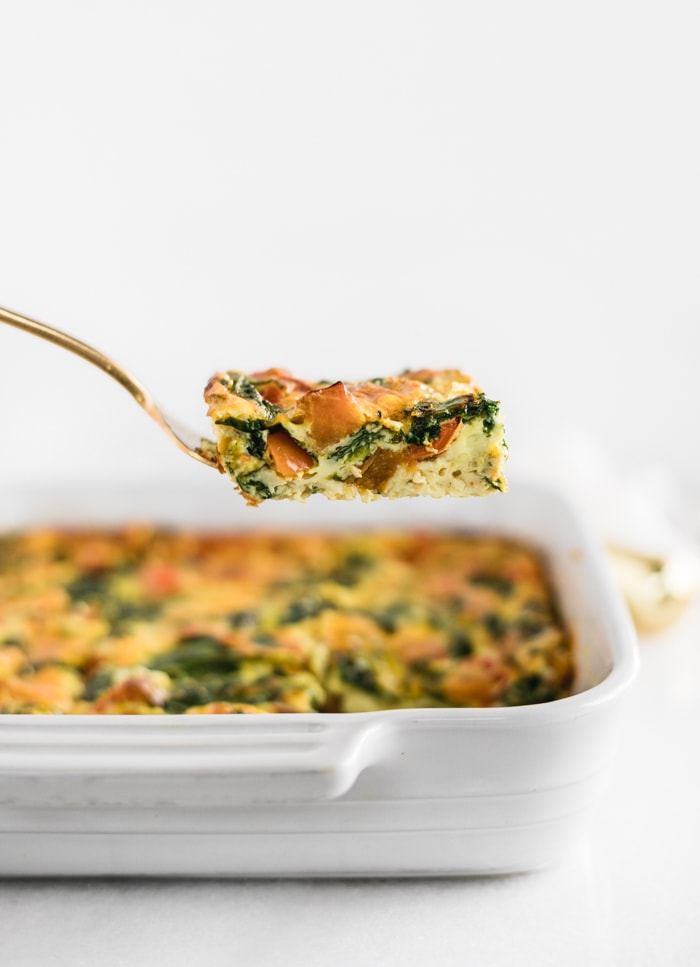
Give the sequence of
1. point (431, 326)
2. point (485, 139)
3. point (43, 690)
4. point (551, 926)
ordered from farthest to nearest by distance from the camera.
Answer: point (431, 326)
point (485, 139)
point (43, 690)
point (551, 926)

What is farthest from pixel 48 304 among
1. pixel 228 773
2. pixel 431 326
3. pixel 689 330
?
pixel 228 773

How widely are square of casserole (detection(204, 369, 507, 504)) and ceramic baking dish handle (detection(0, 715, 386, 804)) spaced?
1.19 feet

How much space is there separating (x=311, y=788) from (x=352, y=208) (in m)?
2.48

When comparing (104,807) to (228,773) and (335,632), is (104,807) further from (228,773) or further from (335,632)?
(335,632)

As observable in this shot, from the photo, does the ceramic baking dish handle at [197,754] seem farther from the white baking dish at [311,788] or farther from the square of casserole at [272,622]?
the square of casserole at [272,622]

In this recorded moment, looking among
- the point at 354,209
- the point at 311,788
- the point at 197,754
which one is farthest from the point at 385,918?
the point at 354,209

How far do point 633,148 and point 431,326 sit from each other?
87 cm

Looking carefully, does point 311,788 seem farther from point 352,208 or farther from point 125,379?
point 352,208

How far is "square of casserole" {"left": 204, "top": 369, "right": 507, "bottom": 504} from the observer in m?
1.73

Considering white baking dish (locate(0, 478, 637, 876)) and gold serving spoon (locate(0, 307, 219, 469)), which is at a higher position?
gold serving spoon (locate(0, 307, 219, 469))

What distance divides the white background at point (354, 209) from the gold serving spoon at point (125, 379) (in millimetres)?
1419

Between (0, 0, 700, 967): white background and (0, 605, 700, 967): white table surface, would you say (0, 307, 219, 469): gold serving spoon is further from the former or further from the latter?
(0, 0, 700, 967): white background

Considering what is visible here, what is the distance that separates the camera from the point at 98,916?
6.02 ft

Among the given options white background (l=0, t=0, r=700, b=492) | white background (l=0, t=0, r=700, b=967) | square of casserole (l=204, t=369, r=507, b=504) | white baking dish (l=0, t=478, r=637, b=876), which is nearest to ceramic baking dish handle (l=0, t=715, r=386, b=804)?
white baking dish (l=0, t=478, r=637, b=876)
